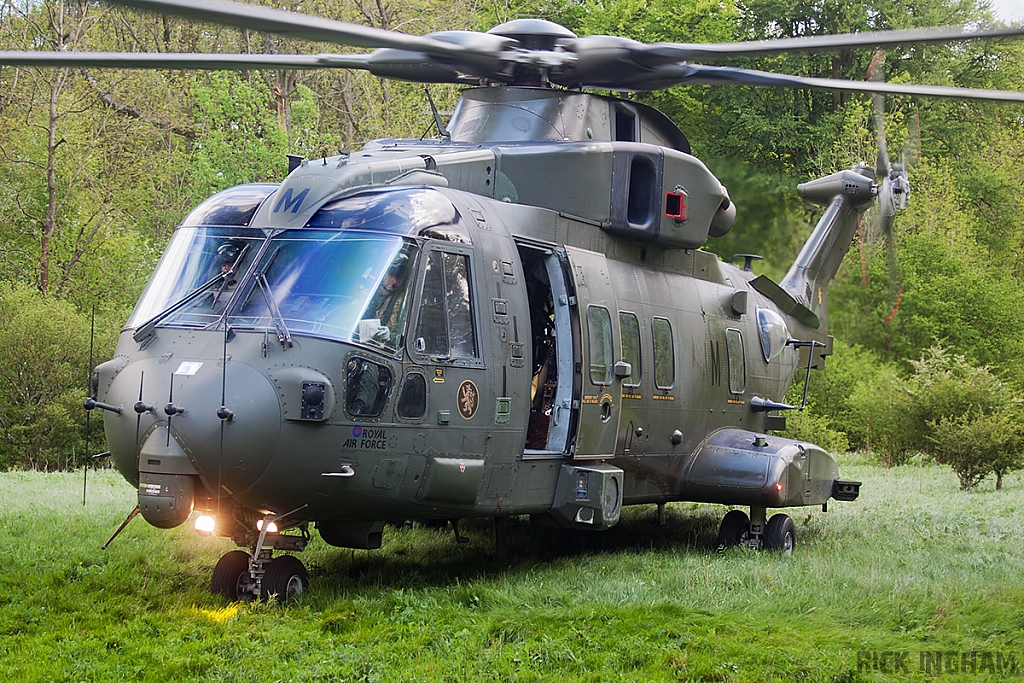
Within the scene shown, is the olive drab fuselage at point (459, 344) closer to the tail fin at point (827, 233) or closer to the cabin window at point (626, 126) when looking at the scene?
the cabin window at point (626, 126)

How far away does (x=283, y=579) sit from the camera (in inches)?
334

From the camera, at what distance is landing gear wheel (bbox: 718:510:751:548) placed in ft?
40.0

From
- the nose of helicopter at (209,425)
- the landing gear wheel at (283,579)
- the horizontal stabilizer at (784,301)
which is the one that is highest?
the horizontal stabilizer at (784,301)

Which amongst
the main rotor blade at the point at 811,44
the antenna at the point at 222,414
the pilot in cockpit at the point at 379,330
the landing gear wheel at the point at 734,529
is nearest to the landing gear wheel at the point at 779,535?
the landing gear wheel at the point at 734,529

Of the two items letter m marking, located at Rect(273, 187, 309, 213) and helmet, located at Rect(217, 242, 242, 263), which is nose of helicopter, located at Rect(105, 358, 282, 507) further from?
letter m marking, located at Rect(273, 187, 309, 213)

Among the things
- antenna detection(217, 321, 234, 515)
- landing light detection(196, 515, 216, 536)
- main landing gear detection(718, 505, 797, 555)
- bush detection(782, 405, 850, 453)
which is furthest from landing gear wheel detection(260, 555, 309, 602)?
bush detection(782, 405, 850, 453)

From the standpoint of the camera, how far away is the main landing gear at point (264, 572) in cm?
837

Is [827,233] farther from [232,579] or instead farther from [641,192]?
[232,579]

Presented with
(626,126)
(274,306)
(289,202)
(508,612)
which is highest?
(626,126)

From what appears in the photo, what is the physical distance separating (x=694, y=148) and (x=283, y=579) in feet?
76.1

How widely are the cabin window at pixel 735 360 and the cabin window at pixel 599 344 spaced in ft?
8.82

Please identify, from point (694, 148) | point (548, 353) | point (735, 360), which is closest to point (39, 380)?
point (548, 353)

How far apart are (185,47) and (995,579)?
83.1 feet

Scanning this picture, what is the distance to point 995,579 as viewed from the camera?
997cm
